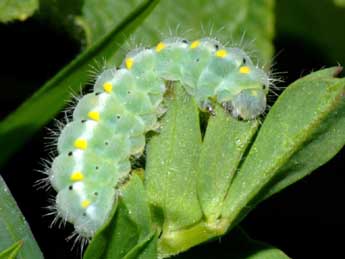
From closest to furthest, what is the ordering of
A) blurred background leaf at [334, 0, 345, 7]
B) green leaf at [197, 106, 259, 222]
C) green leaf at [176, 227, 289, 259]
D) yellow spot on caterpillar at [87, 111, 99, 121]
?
green leaf at [197, 106, 259, 222] < green leaf at [176, 227, 289, 259] < yellow spot on caterpillar at [87, 111, 99, 121] < blurred background leaf at [334, 0, 345, 7]

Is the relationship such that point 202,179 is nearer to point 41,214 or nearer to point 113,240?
point 113,240

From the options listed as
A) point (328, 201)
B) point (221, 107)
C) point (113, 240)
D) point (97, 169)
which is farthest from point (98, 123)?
point (328, 201)

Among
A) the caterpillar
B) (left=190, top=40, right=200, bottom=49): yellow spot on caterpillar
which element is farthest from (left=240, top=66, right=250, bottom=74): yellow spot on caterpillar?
(left=190, top=40, right=200, bottom=49): yellow spot on caterpillar

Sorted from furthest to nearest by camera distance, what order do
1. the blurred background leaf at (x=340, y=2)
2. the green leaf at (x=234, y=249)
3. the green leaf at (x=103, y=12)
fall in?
the blurred background leaf at (x=340, y=2) < the green leaf at (x=103, y=12) < the green leaf at (x=234, y=249)

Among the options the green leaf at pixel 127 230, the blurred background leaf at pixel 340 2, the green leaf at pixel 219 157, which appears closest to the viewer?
the green leaf at pixel 127 230

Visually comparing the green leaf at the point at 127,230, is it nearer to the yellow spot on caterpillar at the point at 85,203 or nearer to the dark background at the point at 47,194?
the yellow spot on caterpillar at the point at 85,203

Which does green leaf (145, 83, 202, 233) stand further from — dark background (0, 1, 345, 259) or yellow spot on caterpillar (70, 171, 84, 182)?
dark background (0, 1, 345, 259)

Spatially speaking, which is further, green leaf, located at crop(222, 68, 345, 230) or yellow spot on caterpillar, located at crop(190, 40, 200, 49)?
yellow spot on caterpillar, located at crop(190, 40, 200, 49)

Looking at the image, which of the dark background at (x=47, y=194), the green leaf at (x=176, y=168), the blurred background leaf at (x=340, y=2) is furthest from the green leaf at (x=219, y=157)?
the blurred background leaf at (x=340, y=2)
